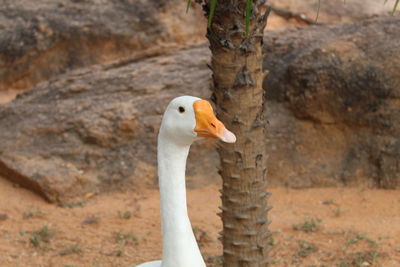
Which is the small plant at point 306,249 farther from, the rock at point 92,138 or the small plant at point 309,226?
the rock at point 92,138

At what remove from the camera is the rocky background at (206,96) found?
222 inches

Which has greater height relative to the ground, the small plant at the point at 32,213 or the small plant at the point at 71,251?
the small plant at the point at 71,251

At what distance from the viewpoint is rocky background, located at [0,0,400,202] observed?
222 inches

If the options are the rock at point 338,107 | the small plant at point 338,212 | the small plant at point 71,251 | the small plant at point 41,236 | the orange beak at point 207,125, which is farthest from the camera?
the rock at point 338,107

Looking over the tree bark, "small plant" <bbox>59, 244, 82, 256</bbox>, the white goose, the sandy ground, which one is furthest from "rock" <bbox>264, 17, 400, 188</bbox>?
the white goose

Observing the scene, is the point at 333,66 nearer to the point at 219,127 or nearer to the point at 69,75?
the point at 69,75

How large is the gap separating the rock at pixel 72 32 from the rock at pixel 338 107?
141 inches

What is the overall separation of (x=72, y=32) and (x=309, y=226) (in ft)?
18.5

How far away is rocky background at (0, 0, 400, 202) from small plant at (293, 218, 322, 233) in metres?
0.98

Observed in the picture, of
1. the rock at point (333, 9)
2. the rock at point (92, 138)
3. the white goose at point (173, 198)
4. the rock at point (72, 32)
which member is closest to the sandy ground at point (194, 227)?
the rock at point (92, 138)

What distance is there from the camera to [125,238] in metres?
4.86

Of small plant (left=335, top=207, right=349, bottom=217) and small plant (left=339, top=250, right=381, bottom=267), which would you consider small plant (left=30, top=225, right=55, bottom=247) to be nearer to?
small plant (left=339, top=250, right=381, bottom=267)

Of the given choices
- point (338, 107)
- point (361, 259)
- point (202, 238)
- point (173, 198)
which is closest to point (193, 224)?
point (202, 238)

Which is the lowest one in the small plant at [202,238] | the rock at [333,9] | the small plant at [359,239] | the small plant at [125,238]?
the small plant at [125,238]
